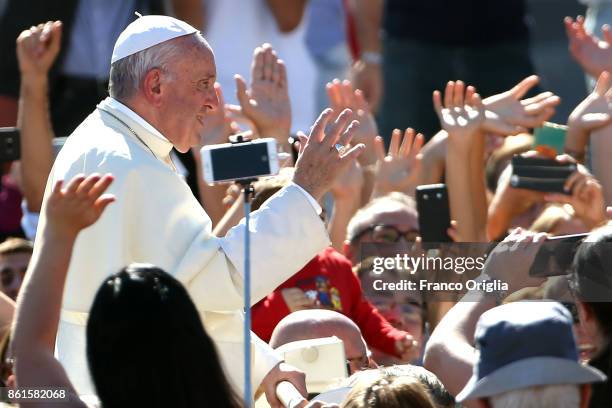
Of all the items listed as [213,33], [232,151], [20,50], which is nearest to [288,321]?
[232,151]

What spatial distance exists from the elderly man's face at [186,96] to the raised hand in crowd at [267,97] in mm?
1674

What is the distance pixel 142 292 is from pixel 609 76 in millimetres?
3456

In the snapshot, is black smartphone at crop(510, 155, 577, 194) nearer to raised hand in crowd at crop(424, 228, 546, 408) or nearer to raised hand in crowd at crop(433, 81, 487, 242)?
raised hand in crowd at crop(433, 81, 487, 242)

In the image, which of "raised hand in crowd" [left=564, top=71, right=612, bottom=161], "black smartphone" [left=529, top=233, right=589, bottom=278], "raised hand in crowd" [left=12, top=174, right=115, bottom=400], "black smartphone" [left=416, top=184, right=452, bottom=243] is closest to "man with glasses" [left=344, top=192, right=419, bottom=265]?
"black smartphone" [left=416, top=184, right=452, bottom=243]

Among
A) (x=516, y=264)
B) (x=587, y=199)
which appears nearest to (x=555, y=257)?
(x=516, y=264)

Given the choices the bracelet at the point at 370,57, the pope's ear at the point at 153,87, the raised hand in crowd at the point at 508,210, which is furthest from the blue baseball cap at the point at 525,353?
the bracelet at the point at 370,57

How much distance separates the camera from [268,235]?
13.8ft

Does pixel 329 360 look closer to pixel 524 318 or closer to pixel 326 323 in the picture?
pixel 326 323

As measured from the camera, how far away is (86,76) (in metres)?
8.08

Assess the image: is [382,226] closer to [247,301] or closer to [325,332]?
[325,332]

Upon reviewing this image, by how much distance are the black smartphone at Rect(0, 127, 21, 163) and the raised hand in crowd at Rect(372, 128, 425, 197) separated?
160 cm

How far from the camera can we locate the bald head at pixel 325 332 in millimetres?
4715

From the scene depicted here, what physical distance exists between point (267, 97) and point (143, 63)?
1815 millimetres

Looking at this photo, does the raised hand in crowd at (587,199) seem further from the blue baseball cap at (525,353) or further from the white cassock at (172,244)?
the blue baseball cap at (525,353)
